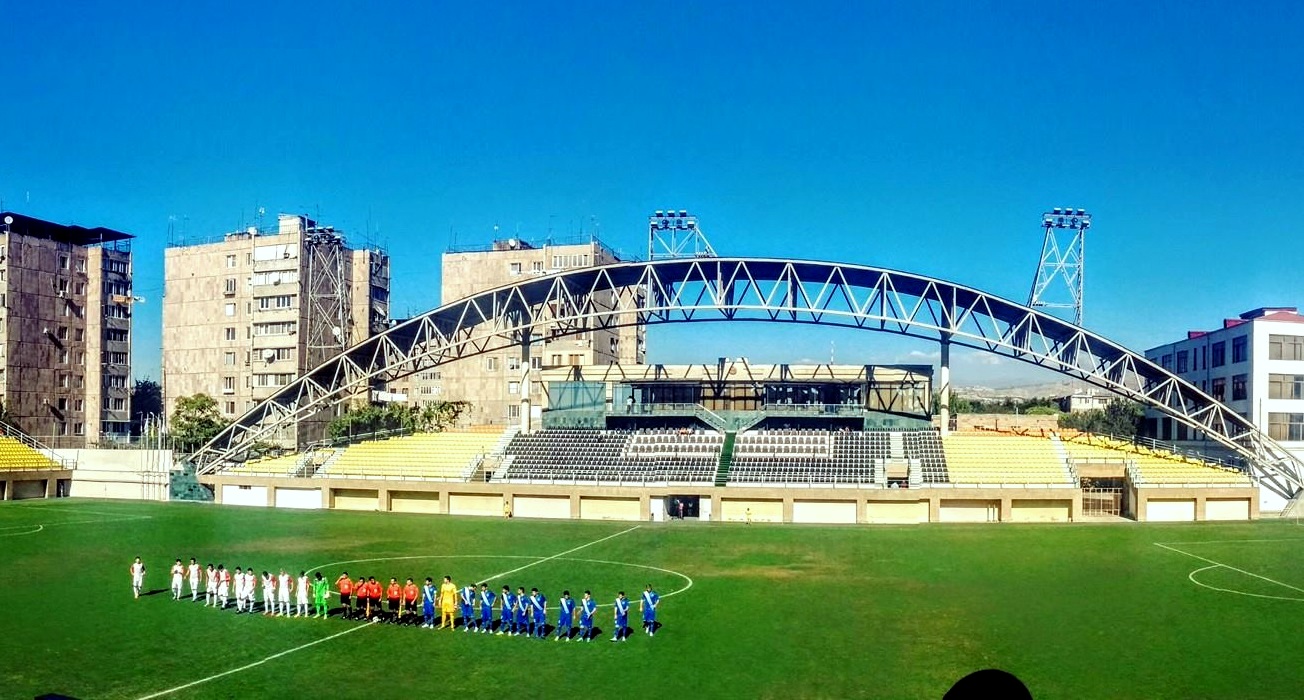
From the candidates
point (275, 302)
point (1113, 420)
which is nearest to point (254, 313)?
point (275, 302)

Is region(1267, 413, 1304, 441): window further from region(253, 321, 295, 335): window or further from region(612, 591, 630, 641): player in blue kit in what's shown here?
region(253, 321, 295, 335): window

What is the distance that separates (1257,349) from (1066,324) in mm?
12574

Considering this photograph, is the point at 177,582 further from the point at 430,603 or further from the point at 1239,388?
the point at 1239,388

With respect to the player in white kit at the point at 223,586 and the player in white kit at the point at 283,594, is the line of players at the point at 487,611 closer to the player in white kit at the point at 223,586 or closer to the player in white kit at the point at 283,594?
the player in white kit at the point at 283,594

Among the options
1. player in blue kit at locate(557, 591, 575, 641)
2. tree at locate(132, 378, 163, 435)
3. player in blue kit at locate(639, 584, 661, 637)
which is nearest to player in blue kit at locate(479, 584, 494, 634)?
player in blue kit at locate(557, 591, 575, 641)

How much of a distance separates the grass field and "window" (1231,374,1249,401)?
16.7 m

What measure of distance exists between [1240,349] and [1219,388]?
436cm

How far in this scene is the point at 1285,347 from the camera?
66.1m

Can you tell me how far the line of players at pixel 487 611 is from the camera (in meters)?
29.1

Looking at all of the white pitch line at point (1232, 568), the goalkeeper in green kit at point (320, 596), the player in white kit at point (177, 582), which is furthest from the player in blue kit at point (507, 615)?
the white pitch line at point (1232, 568)

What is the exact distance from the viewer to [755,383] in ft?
239

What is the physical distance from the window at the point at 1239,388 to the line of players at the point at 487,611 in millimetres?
54231

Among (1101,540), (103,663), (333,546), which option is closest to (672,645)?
(103,663)

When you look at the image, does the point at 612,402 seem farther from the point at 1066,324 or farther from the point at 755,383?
the point at 1066,324
